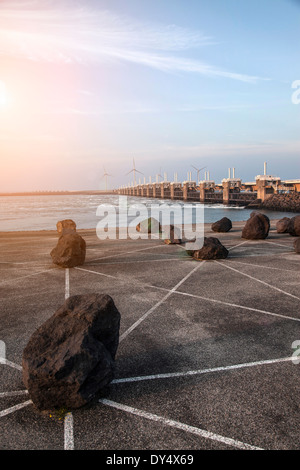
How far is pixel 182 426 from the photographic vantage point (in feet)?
14.5

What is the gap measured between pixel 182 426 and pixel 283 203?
70.1 m

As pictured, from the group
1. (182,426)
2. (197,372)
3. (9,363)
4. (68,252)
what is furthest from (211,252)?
(182,426)

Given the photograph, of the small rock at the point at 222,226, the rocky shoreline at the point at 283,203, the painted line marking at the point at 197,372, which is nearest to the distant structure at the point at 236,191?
the rocky shoreline at the point at 283,203

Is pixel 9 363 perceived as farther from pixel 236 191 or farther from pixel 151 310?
pixel 236 191

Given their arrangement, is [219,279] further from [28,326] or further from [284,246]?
[284,246]

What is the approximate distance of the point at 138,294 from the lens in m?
10.5

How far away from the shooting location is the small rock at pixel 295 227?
22359 millimetres

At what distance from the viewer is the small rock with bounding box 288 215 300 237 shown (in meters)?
22.4

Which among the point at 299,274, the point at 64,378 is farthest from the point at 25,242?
the point at 64,378

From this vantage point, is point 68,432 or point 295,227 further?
point 295,227

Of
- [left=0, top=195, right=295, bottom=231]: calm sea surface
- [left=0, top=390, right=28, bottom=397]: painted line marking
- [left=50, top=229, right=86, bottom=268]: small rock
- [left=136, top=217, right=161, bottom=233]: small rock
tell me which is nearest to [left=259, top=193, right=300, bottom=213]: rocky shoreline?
[left=0, top=195, right=295, bottom=231]: calm sea surface

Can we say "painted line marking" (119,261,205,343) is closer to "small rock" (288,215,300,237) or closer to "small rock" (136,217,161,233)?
"small rock" (288,215,300,237)

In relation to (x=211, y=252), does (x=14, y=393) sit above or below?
below

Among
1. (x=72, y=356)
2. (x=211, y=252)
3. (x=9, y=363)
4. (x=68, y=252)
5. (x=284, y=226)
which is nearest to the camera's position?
(x=72, y=356)
